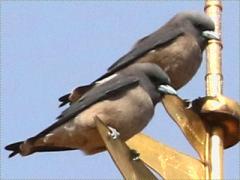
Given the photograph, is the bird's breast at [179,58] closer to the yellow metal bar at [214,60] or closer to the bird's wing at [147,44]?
the bird's wing at [147,44]

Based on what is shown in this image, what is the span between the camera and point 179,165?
3182 mm

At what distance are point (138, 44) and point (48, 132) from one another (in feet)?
3.56

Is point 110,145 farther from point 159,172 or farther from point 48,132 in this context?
point 48,132

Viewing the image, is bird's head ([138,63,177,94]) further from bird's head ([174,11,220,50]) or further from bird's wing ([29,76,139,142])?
bird's head ([174,11,220,50])

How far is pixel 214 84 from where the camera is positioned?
338 cm

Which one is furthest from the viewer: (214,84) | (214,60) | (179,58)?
(179,58)

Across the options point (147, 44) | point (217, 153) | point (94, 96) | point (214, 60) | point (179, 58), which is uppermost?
point (147, 44)

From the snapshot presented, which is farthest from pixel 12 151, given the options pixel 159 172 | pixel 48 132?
pixel 159 172

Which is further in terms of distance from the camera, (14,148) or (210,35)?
(210,35)

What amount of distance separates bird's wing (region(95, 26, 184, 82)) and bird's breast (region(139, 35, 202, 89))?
0.03 meters

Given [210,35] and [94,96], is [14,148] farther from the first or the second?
[210,35]

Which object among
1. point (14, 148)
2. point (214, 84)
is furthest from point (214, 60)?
point (14, 148)

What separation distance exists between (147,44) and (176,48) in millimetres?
150

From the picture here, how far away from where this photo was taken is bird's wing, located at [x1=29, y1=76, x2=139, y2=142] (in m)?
3.63
